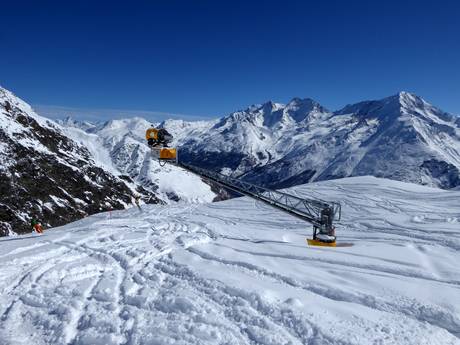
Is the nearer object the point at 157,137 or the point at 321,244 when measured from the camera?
the point at 321,244

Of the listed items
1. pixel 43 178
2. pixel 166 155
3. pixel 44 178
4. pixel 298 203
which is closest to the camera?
pixel 166 155

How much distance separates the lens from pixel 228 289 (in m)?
11.3

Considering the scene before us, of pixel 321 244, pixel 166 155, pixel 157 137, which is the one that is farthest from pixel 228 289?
pixel 157 137

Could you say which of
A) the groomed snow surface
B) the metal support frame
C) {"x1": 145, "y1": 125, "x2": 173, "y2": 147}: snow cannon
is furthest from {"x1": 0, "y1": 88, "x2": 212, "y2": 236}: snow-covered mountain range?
the groomed snow surface

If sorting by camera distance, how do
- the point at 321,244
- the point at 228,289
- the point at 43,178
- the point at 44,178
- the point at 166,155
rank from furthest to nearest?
the point at 44,178 < the point at 43,178 < the point at 166,155 < the point at 321,244 < the point at 228,289

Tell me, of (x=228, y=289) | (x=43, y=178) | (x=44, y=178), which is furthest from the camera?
(x=44, y=178)

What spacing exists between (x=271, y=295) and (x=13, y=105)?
140 metres

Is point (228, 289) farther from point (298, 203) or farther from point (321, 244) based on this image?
point (298, 203)

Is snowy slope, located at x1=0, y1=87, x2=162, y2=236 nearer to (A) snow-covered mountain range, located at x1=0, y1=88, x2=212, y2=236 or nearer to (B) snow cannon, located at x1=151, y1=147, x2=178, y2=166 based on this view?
(A) snow-covered mountain range, located at x1=0, y1=88, x2=212, y2=236

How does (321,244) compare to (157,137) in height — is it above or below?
Answer: below

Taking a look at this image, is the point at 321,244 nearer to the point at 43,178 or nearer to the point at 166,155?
the point at 166,155

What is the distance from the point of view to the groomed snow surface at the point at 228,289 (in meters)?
8.95

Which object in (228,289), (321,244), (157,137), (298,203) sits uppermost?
(157,137)

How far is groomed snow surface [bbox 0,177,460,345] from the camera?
29.3ft
